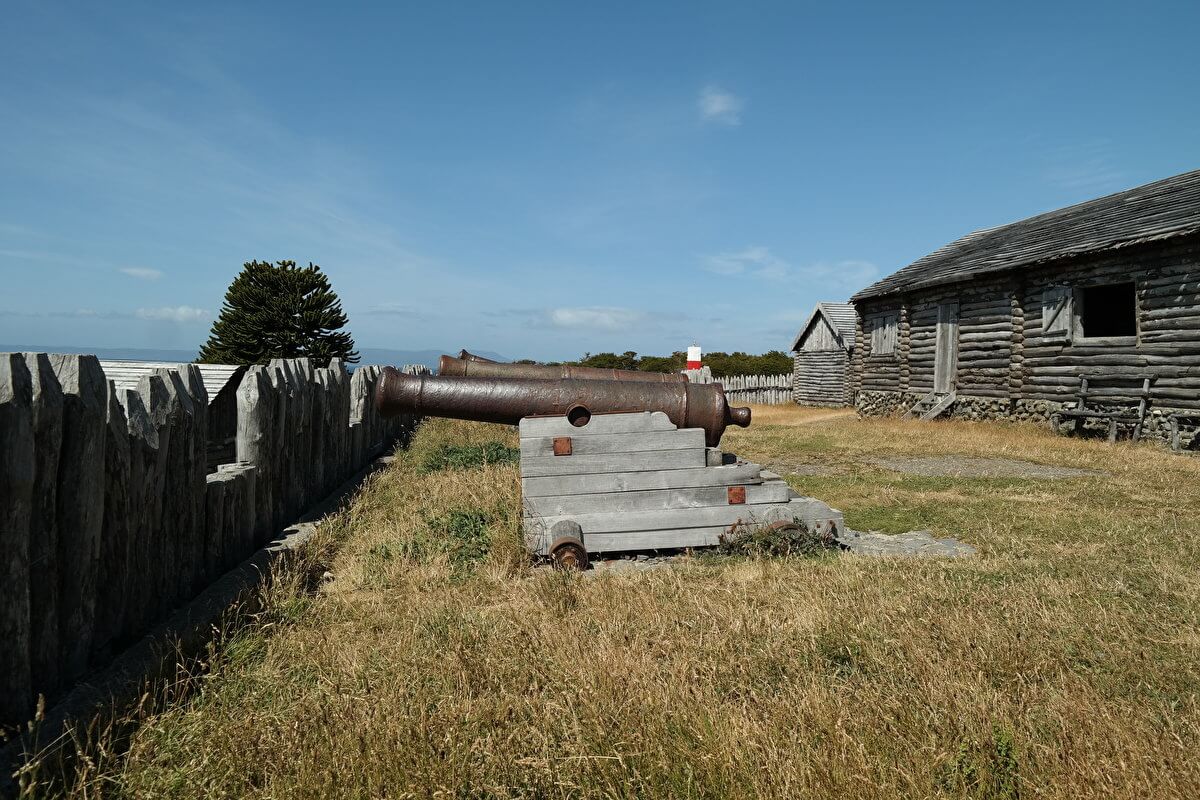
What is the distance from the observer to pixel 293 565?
4.89 metres

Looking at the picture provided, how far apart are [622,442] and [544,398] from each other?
758 mm

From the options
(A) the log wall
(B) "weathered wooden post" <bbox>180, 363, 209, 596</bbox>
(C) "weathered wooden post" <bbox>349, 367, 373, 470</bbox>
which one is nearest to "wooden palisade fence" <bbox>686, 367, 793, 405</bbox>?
(A) the log wall

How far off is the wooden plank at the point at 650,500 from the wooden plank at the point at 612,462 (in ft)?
0.62

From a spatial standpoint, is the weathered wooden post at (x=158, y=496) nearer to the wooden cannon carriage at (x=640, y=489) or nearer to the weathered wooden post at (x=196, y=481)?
the weathered wooden post at (x=196, y=481)

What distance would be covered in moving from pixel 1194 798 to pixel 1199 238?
14.9 metres

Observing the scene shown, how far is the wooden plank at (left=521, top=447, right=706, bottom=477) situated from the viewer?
18.4ft

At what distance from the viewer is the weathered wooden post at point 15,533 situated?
259 cm

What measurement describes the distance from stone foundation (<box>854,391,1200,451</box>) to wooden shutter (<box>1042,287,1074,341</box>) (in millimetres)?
1640

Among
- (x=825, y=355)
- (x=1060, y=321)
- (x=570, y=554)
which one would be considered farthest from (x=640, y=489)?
(x=825, y=355)

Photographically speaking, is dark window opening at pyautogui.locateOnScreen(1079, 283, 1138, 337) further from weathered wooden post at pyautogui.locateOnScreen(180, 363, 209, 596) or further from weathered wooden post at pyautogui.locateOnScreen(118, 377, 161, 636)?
weathered wooden post at pyautogui.locateOnScreen(118, 377, 161, 636)

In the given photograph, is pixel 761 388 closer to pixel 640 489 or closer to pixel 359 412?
pixel 359 412

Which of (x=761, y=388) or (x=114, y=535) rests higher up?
(x=761, y=388)

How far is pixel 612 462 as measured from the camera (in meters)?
5.66

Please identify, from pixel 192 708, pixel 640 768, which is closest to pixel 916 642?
pixel 640 768
